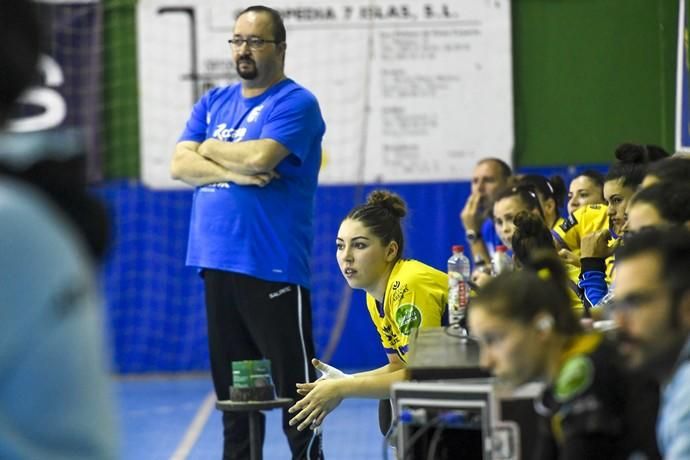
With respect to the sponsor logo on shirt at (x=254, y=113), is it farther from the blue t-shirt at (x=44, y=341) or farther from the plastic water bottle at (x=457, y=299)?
the blue t-shirt at (x=44, y=341)

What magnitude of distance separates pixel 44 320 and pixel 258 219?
4.25 m

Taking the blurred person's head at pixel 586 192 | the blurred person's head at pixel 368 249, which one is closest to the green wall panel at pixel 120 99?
the blurred person's head at pixel 586 192

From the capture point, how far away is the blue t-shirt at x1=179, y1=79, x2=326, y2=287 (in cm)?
546

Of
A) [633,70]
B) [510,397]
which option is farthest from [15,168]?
[633,70]

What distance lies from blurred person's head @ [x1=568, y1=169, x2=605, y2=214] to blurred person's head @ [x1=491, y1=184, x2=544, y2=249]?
0.32m

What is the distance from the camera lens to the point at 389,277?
4.89 meters

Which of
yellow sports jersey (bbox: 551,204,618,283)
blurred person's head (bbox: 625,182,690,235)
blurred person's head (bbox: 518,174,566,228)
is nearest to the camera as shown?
blurred person's head (bbox: 625,182,690,235)

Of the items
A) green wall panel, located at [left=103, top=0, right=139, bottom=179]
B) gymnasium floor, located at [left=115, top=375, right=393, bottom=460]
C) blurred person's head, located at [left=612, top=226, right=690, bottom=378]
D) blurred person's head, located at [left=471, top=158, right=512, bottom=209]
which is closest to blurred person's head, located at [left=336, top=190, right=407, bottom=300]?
gymnasium floor, located at [left=115, top=375, right=393, bottom=460]

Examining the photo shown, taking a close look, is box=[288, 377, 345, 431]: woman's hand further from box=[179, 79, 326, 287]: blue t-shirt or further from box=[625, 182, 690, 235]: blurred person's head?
box=[179, 79, 326, 287]: blue t-shirt

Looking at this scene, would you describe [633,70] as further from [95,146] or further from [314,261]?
[95,146]

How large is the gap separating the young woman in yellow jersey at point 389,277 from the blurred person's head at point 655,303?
1.88 meters

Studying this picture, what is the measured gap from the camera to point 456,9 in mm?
10398

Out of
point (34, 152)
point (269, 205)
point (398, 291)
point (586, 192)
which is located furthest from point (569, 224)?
point (34, 152)

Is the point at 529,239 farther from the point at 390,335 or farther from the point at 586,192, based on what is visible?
the point at 586,192
